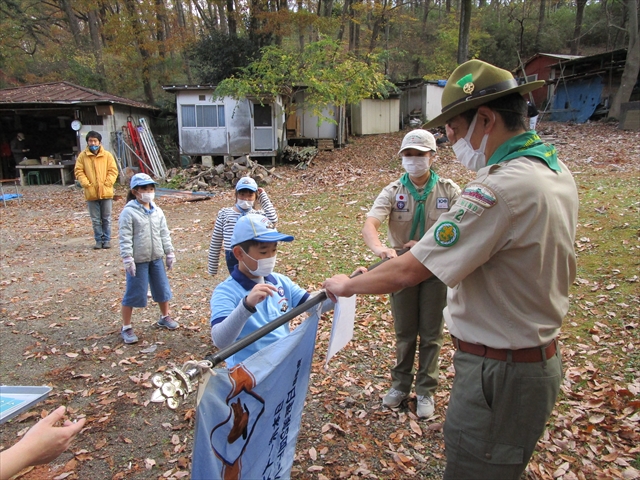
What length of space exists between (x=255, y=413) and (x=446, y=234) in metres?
1.27

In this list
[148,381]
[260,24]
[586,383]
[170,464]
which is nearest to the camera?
[170,464]

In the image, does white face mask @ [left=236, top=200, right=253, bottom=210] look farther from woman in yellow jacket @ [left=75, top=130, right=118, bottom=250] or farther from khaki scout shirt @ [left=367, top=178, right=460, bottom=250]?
woman in yellow jacket @ [left=75, top=130, right=118, bottom=250]

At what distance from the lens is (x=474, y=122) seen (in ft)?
7.22

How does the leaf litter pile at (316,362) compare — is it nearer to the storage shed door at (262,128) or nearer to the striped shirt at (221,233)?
the striped shirt at (221,233)

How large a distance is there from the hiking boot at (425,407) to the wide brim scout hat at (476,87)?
2738mm

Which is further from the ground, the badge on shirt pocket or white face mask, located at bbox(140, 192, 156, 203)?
the badge on shirt pocket

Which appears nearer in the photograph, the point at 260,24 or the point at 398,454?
the point at 398,454

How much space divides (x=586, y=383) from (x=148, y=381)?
4600mm

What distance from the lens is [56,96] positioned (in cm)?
2095

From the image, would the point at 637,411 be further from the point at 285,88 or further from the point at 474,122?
the point at 285,88

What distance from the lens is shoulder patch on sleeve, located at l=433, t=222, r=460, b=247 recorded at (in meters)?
1.95

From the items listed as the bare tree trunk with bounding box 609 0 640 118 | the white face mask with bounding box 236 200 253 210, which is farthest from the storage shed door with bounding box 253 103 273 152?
the bare tree trunk with bounding box 609 0 640 118

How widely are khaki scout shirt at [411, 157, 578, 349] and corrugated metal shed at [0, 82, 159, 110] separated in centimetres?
2186

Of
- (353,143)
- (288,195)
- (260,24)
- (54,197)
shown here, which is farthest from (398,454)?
(260,24)
